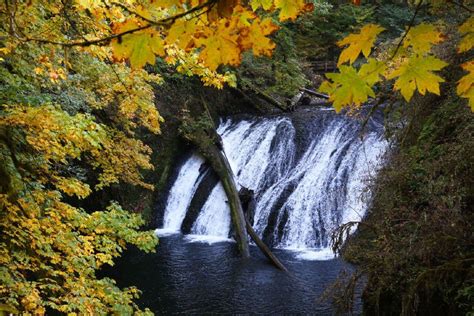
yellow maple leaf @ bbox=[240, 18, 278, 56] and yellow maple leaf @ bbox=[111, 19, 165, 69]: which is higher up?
yellow maple leaf @ bbox=[240, 18, 278, 56]

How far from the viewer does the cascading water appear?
11281mm

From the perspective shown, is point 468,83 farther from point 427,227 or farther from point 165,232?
point 165,232

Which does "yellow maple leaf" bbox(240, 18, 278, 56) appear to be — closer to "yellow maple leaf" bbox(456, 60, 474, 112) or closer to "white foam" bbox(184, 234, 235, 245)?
"yellow maple leaf" bbox(456, 60, 474, 112)

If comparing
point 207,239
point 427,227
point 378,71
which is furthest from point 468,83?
point 207,239

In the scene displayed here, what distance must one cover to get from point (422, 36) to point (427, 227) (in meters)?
3.55

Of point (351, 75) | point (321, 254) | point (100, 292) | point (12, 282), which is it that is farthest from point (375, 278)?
point (321, 254)

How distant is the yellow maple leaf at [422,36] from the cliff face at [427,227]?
111 inches

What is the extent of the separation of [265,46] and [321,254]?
947 cm

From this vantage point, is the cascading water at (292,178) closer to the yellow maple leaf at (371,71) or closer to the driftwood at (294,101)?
the driftwood at (294,101)

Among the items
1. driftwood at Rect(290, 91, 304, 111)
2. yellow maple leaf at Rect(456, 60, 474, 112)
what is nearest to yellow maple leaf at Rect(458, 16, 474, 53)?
yellow maple leaf at Rect(456, 60, 474, 112)

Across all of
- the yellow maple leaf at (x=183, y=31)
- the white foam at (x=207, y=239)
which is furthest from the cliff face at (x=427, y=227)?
the white foam at (x=207, y=239)

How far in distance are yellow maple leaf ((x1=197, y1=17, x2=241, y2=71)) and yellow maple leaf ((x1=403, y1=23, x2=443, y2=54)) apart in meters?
0.52

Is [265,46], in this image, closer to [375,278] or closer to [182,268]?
[375,278]

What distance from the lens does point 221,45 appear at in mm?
1222
